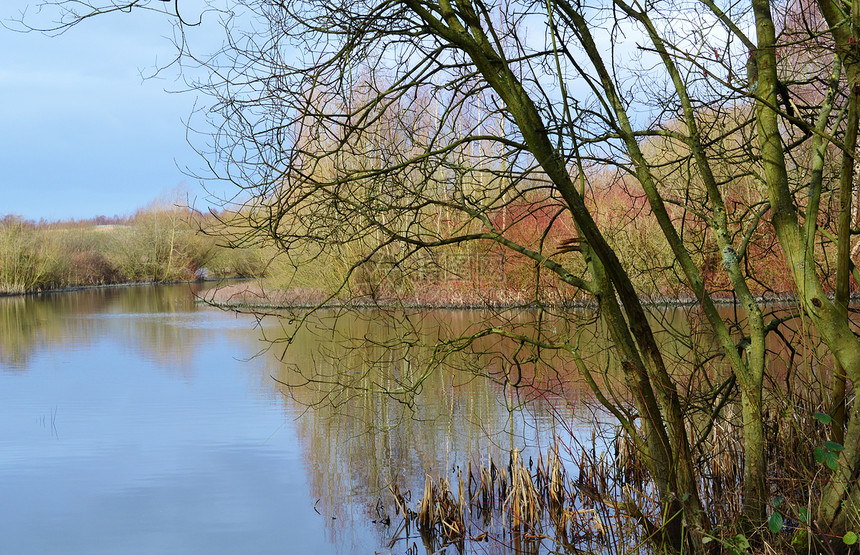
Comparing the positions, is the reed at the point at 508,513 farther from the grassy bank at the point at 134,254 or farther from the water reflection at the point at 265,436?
the grassy bank at the point at 134,254

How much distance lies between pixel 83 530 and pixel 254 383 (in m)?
5.65

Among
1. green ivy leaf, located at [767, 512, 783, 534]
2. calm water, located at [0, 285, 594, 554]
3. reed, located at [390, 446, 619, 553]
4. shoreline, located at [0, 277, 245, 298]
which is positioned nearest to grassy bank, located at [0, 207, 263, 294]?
shoreline, located at [0, 277, 245, 298]

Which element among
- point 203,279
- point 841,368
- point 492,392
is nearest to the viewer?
point 841,368

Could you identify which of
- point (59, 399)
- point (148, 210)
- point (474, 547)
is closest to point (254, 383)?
point (59, 399)

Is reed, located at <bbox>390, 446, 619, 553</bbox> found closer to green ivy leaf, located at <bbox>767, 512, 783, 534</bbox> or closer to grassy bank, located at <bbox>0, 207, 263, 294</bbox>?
green ivy leaf, located at <bbox>767, 512, 783, 534</bbox>

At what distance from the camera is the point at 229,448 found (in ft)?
26.6

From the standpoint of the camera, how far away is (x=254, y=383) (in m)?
11.8

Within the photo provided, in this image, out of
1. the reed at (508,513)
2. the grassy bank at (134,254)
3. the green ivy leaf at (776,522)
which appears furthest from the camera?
the grassy bank at (134,254)

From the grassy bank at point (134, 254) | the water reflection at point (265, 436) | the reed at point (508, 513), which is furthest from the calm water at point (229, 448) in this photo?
the grassy bank at point (134, 254)

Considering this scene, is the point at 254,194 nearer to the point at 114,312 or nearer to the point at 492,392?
the point at 492,392

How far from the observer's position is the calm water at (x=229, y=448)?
589 centimetres

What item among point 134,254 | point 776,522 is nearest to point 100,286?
point 134,254

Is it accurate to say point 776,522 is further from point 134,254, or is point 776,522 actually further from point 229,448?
point 134,254

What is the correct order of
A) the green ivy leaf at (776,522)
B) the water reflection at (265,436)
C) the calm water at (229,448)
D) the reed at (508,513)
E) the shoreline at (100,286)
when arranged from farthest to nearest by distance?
the shoreline at (100,286), the calm water at (229,448), the water reflection at (265,436), the reed at (508,513), the green ivy leaf at (776,522)
